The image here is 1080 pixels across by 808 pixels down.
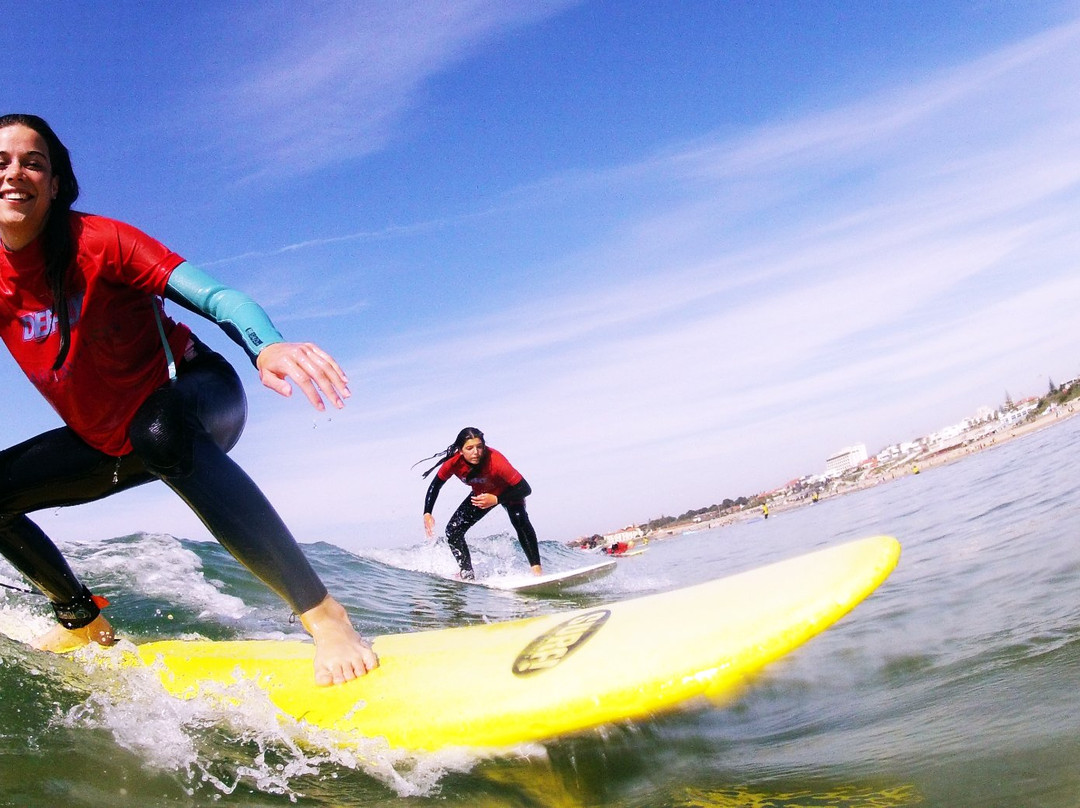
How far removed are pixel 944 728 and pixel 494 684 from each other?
115 cm

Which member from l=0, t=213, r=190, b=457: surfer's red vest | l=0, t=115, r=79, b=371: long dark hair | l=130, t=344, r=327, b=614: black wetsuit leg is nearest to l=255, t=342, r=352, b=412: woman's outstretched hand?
l=130, t=344, r=327, b=614: black wetsuit leg

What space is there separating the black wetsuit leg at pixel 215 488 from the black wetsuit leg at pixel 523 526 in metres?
6.22

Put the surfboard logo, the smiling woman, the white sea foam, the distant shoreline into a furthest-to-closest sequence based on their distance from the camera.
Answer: the distant shoreline → the white sea foam → the smiling woman → the surfboard logo

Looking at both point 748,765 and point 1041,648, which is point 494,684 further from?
point 1041,648

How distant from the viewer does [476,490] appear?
8664 mm

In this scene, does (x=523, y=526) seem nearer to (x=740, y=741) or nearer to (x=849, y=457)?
(x=740, y=741)

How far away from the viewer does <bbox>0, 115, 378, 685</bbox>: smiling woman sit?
2.36 m

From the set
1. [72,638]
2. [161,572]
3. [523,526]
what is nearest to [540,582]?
[523,526]

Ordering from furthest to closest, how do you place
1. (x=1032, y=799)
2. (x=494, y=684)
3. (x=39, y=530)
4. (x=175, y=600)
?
(x=175, y=600), (x=39, y=530), (x=494, y=684), (x=1032, y=799)

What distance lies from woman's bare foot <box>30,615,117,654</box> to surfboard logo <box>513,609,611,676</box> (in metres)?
1.90

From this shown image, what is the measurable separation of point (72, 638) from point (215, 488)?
1.36 meters

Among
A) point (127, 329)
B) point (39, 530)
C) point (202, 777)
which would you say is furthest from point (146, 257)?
point (202, 777)

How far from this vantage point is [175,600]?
4.75 metres

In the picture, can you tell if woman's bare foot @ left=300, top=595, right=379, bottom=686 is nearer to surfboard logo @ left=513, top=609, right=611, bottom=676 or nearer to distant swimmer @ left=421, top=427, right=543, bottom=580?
surfboard logo @ left=513, top=609, right=611, bottom=676
